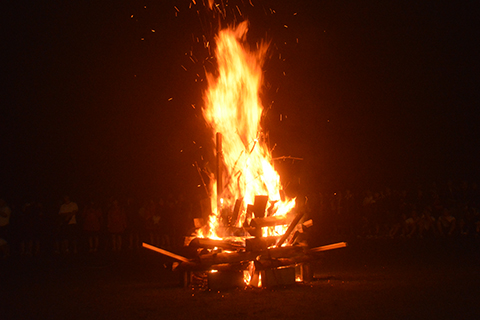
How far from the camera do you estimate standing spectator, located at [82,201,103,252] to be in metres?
14.6

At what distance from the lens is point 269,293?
23.6 ft

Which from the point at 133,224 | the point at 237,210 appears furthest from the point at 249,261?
the point at 133,224

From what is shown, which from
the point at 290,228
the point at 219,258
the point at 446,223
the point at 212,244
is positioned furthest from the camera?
the point at 446,223

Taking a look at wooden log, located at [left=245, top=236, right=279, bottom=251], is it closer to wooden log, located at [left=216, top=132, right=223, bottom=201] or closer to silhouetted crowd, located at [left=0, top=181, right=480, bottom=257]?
wooden log, located at [left=216, top=132, right=223, bottom=201]

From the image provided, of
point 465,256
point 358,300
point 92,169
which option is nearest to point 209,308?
point 358,300

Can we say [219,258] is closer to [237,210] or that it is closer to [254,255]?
[254,255]

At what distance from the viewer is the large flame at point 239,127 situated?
9047mm

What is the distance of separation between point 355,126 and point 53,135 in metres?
16.8

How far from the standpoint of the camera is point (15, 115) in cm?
2512

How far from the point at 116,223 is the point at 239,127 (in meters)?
7.18

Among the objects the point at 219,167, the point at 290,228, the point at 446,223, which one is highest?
the point at 219,167

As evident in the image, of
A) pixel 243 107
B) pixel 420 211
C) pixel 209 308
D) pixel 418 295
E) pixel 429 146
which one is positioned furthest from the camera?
pixel 429 146

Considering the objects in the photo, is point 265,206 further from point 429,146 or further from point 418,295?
point 429,146

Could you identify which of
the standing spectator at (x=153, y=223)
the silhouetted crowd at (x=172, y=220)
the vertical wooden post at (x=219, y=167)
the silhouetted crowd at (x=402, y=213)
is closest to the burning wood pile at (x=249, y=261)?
the vertical wooden post at (x=219, y=167)
